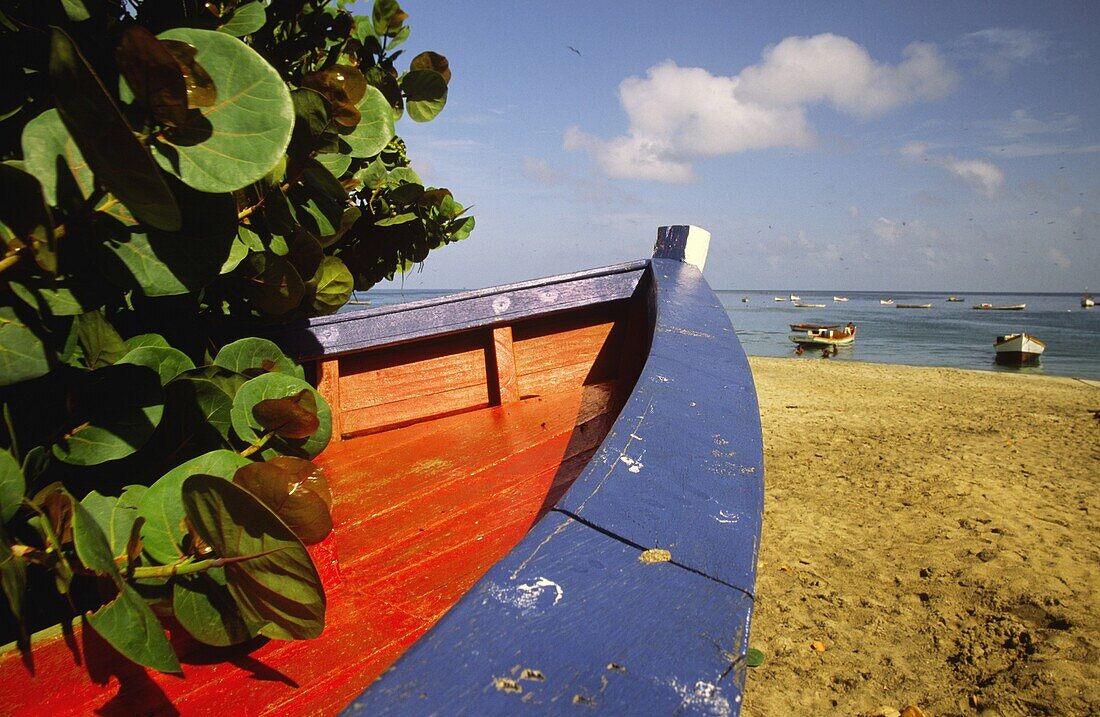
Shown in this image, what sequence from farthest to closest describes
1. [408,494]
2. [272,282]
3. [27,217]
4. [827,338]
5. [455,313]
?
[827,338] < [455,313] < [408,494] < [272,282] < [27,217]

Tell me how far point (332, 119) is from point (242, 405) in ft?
1.89

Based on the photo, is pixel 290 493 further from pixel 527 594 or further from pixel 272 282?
pixel 272 282

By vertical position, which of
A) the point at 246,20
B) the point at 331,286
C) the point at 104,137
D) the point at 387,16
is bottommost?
the point at 331,286

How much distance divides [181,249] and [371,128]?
1.98ft

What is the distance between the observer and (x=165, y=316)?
4.43ft

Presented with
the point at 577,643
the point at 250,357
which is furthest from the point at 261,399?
the point at 577,643

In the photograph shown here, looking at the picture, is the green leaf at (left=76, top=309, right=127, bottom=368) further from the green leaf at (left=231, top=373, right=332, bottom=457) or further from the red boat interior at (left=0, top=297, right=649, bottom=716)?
the red boat interior at (left=0, top=297, right=649, bottom=716)

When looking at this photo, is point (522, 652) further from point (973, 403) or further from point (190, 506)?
point (973, 403)

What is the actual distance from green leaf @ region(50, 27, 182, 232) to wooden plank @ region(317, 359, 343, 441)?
1.66 m

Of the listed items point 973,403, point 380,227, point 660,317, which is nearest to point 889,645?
point 660,317

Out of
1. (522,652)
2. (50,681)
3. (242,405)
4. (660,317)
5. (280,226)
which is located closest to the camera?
(522,652)

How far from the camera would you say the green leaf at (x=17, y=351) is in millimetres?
705

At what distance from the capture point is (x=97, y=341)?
35.5 inches

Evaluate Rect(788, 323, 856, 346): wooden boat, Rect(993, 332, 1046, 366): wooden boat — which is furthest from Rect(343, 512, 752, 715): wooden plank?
Rect(788, 323, 856, 346): wooden boat
